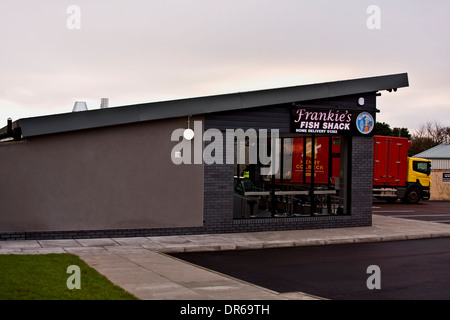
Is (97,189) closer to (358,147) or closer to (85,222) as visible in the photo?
(85,222)

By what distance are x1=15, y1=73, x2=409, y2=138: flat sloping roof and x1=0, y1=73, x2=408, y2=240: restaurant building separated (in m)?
0.03

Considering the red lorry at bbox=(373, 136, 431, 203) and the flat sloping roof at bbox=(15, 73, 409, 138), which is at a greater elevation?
the flat sloping roof at bbox=(15, 73, 409, 138)

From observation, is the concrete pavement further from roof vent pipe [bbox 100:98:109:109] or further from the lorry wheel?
the lorry wheel

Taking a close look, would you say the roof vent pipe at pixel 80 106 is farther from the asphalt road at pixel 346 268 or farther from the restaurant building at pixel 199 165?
the asphalt road at pixel 346 268

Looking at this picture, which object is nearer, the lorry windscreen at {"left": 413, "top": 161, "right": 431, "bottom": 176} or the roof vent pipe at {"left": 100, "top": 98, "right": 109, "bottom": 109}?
the roof vent pipe at {"left": 100, "top": 98, "right": 109, "bottom": 109}

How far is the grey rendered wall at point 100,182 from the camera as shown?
1423 centimetres

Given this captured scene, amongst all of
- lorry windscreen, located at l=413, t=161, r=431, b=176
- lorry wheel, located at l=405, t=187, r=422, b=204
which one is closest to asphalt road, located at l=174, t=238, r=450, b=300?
lorry wheel, located at l=405, t=187, r=422, b=204

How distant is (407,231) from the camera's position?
17.9 m

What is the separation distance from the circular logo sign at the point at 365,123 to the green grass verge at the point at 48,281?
34.1ft

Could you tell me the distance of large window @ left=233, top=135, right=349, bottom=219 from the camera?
1714 cm

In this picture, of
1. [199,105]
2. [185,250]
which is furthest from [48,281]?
[199,105]

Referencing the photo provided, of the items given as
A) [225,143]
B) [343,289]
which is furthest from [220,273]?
[225,143]

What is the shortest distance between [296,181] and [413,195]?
17119 mm

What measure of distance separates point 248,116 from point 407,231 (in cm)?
631
